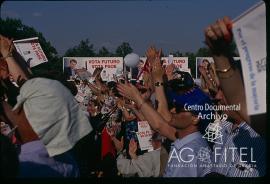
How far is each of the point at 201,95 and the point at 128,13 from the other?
78cm

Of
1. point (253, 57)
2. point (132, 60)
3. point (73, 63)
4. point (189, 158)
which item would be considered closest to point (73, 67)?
point (73, 63)

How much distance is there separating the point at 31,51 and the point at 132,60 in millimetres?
731

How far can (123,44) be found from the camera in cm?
487

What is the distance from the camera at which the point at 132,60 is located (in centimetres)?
487

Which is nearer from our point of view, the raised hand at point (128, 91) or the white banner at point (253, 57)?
the white banner at point (253, 57)

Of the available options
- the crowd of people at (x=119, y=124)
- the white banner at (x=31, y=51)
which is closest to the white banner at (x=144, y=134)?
the crowd of people at (x=119, y=124)

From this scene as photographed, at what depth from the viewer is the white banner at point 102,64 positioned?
4.88m

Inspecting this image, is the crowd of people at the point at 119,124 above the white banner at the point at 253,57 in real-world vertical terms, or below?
below

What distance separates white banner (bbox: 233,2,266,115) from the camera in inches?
184

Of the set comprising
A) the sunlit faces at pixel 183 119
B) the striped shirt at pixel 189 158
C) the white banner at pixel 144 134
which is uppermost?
the sunlit faces at pixel 183 119

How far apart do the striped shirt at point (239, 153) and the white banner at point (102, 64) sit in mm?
853

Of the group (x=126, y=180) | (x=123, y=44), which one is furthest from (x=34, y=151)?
(x=123, y=44)

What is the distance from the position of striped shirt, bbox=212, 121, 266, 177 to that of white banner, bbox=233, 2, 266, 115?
226mm

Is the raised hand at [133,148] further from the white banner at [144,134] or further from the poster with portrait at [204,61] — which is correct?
the poster with portrait at [204,61]
